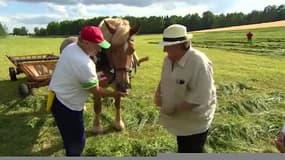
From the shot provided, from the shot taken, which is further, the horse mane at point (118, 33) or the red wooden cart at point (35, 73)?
the red wooden cart at point (35, 73)

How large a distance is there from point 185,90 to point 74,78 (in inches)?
43.1

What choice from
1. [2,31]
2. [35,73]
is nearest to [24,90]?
[35,73]

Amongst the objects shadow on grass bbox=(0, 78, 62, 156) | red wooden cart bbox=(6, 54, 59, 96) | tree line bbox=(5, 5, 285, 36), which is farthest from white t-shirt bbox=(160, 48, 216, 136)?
tree line bbox=(5, 5, 285, 36)

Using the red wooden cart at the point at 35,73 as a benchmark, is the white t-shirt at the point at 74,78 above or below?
above

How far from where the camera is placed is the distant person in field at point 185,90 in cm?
341

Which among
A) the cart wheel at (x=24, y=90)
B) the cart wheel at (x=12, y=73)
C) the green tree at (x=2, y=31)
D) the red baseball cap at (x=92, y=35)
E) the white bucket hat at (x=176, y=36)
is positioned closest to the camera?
the white bucket hat at (x=176, y=36)

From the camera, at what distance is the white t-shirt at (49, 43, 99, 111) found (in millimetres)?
3695

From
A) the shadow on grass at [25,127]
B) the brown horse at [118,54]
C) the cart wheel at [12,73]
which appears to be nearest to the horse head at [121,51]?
the brown horse at [118,54]

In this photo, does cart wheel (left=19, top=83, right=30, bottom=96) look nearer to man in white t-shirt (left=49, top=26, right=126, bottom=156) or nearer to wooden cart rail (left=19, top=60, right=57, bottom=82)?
wooden cart rail (left=19, top=60, right=57, bottom=82)

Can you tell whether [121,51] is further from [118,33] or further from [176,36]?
[176,36]

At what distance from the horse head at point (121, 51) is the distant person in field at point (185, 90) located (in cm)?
172

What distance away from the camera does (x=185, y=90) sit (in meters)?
3.53

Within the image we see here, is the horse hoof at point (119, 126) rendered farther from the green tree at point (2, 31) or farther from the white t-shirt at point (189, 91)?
the green tree at point (2, 31)

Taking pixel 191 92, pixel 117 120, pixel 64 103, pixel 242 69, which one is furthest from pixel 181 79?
pixel 242 69
